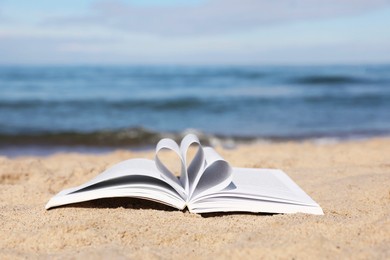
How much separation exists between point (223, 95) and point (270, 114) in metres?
3.60

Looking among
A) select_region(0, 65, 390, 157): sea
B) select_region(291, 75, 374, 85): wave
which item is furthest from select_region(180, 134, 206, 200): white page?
select_region(291, 75, 374, 85): wave

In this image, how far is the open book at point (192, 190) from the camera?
89.3 inches

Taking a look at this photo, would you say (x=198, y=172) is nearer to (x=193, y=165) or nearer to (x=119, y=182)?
(x=193, y=165)

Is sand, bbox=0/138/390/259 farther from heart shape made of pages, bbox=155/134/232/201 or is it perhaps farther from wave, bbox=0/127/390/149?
wave, bbox=0/127/390/149

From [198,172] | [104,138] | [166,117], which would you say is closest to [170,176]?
[198,172]

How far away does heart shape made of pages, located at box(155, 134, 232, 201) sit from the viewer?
2279 millimetres

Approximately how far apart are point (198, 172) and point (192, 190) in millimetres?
101

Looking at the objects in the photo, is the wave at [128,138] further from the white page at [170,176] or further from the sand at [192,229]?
the white page at [170,176]

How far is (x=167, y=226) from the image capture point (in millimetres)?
2094

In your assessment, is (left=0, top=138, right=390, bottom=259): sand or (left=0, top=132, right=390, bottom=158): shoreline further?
(left=0, top=132, right=390, bottom=158): shoreline

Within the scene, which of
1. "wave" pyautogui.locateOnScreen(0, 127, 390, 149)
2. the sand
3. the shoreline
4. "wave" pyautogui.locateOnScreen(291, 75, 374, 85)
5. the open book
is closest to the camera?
the sand

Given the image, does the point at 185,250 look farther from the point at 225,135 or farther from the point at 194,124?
the point at 194,124

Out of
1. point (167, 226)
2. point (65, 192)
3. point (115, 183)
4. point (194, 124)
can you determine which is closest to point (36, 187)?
point (65, 192)

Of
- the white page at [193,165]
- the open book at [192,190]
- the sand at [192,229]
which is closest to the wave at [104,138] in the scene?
the sand at [192,229]
